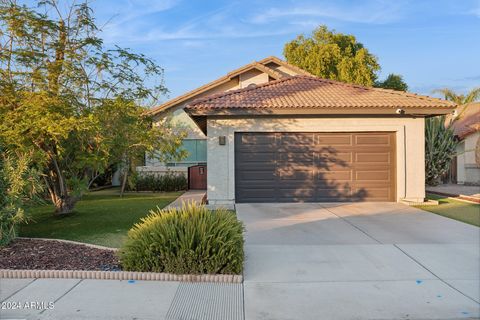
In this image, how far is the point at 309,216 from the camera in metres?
11.3

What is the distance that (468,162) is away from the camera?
2341 cm

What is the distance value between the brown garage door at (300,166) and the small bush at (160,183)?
8.62m

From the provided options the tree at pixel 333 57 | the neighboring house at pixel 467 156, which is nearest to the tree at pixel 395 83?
the tree at pixel 333 57

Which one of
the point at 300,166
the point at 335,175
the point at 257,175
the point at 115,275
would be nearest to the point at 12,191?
the point at 115,275

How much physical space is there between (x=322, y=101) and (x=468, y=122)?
17.4 meters

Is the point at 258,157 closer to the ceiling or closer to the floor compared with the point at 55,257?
closer to the ceiling

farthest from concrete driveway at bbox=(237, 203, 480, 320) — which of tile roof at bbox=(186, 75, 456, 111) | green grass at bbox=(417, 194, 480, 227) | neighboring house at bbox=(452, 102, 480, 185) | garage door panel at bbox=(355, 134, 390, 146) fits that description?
neighboring house at bbox=(452, 102, 480, 185)

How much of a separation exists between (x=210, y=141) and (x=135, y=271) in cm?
806

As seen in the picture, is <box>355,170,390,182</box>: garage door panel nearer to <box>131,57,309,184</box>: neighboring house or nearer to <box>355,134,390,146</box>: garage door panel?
<box>355,134,390,146</box>: garage door panel

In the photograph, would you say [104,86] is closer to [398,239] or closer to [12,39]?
[12,39]

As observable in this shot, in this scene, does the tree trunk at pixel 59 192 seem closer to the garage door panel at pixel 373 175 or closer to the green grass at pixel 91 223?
the green grass at pixel 91 223

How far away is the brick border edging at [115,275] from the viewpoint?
583cm

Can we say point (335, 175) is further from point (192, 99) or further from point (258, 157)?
point (192, 99)

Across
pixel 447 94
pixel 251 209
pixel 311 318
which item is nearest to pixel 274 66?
pixel 447 94
